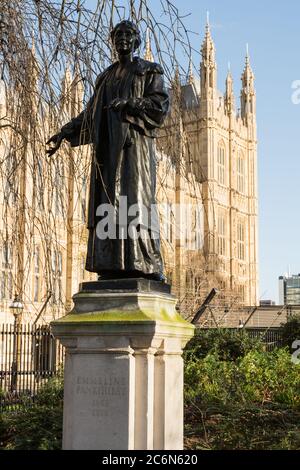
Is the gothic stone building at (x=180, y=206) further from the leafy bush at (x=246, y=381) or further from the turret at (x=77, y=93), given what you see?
the leafy bush at (x=246, y=381)

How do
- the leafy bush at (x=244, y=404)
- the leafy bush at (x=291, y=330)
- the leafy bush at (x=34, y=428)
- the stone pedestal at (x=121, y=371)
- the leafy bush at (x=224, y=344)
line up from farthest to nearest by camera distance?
the leafy bush at (x=291, y=330), the leafy bush at (x=224, y=344), the leafy bush at (x=244, y=404), the leafy bush at (x=34, y=428), the stone pedestal at (x=121, y=371)

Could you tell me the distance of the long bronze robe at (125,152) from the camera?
16.7 feet

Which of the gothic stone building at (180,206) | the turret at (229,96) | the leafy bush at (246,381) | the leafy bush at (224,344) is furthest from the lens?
the turret at (229,96)

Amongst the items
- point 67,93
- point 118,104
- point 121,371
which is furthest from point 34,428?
point 67,93

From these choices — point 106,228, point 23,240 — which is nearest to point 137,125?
point 106,228

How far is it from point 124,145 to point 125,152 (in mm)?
57

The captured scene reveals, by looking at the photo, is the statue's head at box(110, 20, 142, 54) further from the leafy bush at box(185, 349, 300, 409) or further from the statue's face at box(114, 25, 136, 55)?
the leafy bush at box(185, 349, 300, 409)

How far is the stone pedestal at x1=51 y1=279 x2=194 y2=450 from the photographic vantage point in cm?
459

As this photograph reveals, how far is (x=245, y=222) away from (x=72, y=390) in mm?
55278

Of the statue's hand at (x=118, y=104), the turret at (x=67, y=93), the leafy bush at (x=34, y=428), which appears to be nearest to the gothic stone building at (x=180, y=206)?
the turret at (x=67, y=93)

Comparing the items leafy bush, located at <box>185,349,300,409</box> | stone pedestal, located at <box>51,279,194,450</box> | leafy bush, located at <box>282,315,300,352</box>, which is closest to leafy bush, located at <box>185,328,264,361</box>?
leafy bush, located at <box>185,349,300,409</box>

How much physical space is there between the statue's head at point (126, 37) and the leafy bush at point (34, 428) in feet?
12.4

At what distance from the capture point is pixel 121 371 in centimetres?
461

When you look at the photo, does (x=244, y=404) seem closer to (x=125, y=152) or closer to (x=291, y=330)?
(x=125, y=152)
